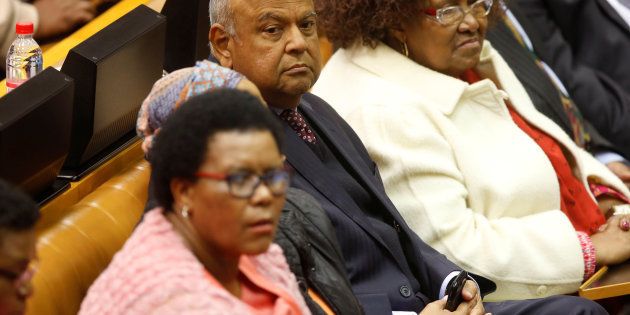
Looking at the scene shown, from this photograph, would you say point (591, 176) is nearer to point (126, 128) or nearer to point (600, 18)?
point (600, 18)

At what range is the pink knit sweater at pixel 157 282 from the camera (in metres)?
1.62

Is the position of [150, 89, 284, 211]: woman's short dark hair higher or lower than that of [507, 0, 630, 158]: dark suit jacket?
higher

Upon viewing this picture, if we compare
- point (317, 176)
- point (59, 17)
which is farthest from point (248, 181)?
point (59, 17)

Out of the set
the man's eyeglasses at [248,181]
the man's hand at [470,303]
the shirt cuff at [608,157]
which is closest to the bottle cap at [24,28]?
the man's hand at [470,303]

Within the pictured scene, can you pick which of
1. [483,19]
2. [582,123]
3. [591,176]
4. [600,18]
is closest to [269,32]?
[483,19]

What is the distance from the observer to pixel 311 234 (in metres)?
2.17

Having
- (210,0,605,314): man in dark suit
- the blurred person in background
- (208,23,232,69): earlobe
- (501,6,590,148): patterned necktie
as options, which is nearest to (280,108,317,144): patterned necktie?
(210,0,605,314): man in dark suit

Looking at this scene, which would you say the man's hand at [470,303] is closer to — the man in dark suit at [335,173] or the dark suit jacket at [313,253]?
the man in dark suit at [335,173]

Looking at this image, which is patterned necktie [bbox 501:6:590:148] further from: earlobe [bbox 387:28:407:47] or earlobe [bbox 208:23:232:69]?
earlobe [bbox 208:23:232:69]

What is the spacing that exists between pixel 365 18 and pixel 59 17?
829 mm

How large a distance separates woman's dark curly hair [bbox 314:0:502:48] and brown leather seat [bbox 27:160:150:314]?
810 mm

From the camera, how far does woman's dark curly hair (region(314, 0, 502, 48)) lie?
9.73 ft

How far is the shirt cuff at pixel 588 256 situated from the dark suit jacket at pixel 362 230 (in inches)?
16.7

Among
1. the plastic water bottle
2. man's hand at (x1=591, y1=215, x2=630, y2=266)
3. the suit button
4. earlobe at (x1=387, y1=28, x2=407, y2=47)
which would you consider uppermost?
earlobe at (x1=387, y1=28, x2=407, y2=47)
